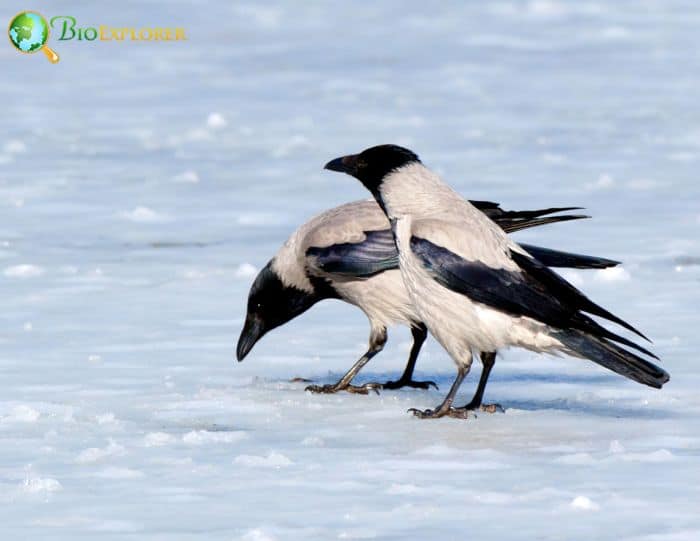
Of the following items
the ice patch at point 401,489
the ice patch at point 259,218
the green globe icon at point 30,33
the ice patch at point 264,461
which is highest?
the green globe icon at point 30,33

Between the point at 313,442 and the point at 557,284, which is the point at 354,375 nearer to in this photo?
the point at 557,284

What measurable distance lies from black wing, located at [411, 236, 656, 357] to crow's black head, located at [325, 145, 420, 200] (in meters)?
0.42

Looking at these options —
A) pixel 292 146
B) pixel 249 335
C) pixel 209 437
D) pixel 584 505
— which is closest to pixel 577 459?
pixel 584 505

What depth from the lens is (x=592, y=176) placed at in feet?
47.9

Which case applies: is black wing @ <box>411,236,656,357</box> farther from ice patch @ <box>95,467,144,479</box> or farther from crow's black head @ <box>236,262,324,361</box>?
ice patch @ <box>95,467,144,479</box>

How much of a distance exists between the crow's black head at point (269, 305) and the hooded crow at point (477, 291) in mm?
1180

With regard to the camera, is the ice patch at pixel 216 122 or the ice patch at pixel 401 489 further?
the ice patch at pixel 216 122

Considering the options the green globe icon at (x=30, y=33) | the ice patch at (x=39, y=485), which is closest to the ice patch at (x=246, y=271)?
the ice patch at (x=39, y=485)

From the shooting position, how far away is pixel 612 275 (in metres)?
10.3

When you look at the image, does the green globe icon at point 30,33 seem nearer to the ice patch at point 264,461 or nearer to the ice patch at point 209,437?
the ice patch at point 209,437

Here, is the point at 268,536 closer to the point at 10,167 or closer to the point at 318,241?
the point at 318,241

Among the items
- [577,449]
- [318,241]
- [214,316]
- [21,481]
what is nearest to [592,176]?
[214,316]

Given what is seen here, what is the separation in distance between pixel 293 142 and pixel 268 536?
11864 mm

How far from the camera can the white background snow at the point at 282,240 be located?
17.7 ft
